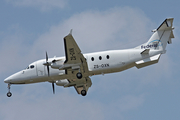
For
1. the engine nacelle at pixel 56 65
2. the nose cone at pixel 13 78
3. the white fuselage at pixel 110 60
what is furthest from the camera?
the nose cone at pixel 13 78

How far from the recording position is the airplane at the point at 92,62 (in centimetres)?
3888

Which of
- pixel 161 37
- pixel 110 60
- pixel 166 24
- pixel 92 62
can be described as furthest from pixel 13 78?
pixel 166 24

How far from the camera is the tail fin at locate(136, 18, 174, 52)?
40188mm

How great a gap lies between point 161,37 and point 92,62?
8.11 meters

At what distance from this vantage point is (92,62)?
39.5m

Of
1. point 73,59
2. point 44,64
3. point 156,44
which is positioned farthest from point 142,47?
point 44,64

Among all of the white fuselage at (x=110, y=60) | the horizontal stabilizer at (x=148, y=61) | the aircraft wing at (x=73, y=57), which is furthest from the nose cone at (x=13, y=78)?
the horizontal stabilizer at (x=148, y=61)

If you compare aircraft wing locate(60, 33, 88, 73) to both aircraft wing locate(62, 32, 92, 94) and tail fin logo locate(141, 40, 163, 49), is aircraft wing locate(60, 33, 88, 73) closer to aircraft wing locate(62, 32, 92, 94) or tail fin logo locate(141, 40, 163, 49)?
aircraft wing locate(62, 32, 92, 94)

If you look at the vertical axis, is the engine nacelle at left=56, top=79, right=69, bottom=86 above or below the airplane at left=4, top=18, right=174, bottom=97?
below

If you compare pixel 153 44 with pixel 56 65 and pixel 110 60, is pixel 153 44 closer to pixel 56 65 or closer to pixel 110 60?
pixel 110 60

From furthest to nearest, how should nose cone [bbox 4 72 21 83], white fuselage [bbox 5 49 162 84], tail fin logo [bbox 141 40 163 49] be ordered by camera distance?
nose cone [bbox 4 72 21 83], tail fin logo [bbox 141 40 163 49], white fuselage [bbox 5 49 162 84]

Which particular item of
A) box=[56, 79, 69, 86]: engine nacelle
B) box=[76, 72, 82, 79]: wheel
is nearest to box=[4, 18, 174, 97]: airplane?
box=[76, 72, 82, 79]: wheel

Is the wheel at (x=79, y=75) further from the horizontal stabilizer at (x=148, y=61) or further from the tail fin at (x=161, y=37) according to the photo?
the tail fin at (x=161, y=37)

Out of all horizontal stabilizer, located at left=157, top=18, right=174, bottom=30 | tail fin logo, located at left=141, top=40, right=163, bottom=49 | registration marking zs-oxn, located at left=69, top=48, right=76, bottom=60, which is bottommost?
registration marking zs-oxn, located at left=69, top=48, right=76, bottom=60
